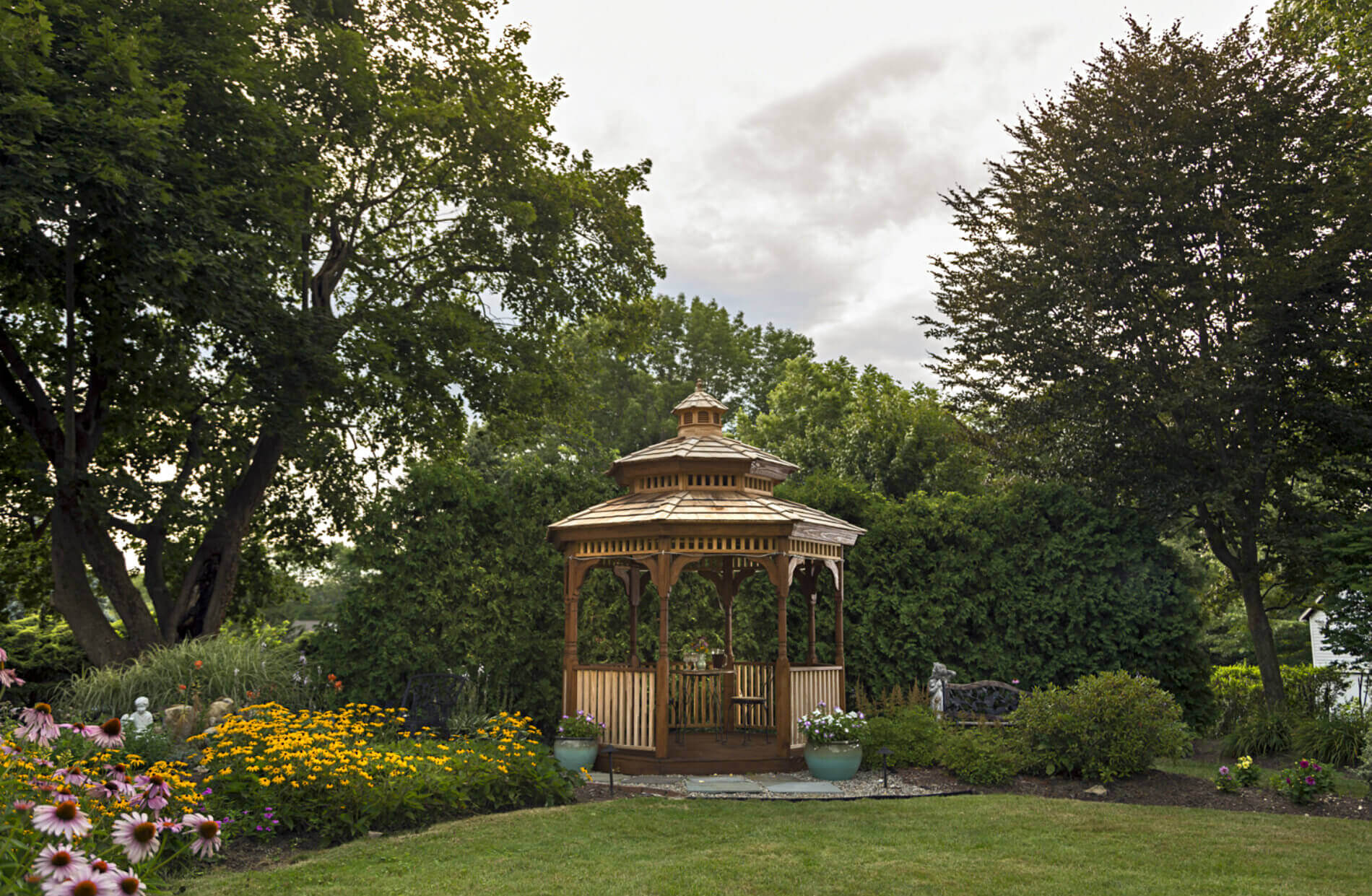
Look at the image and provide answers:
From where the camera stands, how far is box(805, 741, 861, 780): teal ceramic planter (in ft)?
35.1

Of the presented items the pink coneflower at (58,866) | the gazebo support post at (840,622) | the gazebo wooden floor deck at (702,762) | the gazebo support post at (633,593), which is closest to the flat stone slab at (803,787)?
the gazebo wooden floor deck at (702,762)

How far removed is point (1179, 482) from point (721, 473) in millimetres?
7290

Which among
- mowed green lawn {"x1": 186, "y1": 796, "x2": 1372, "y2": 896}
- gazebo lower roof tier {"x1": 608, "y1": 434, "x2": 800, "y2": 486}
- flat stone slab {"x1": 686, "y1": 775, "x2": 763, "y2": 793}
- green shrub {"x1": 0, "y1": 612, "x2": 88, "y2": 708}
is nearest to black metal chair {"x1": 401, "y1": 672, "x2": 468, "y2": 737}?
flat stone slab {"x1": 686, "y1": 775, "x2": 763, "y2": 793}

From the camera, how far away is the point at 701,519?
10.9 meters

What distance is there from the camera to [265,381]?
12.9 m

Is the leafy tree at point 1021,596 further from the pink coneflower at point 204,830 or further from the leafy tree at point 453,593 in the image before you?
the pink coneflower at point 204,830

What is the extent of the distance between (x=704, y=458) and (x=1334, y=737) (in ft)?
29.3

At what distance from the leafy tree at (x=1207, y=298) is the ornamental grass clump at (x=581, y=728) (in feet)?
28.9

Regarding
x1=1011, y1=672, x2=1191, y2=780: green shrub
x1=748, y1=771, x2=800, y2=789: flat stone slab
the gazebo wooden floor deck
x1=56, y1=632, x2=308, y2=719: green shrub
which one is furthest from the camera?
x1=56, y1=632, x2=308, y2=719: green shrub

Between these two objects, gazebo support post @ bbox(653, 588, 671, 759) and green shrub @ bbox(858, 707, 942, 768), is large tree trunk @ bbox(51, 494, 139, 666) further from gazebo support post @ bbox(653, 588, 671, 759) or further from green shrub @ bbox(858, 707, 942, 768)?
green shrub @ bbox(858, 707, 942, 768)

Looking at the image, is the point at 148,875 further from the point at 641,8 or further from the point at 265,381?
the point at 265,381

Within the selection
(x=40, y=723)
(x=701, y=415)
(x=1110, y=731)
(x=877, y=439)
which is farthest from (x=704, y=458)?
(x=877, y=439)

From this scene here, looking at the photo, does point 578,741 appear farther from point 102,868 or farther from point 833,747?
point 102,868

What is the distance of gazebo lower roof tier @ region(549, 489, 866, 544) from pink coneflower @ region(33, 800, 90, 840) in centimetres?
790
